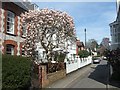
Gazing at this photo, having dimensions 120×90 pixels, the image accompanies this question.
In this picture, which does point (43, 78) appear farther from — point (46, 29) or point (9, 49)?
point (46, 29)

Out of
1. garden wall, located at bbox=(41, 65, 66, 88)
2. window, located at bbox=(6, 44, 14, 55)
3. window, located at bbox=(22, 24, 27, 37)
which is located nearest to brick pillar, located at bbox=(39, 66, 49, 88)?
garden wall, located at bbox=(41, 65, 66, 88)

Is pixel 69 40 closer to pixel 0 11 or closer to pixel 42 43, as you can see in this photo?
pixel 42 43

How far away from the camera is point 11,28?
2386 cm

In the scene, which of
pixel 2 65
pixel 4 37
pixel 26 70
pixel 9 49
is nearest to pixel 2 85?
pixel 2 65

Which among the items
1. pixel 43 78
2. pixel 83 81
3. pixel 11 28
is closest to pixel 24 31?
pixel 11 28

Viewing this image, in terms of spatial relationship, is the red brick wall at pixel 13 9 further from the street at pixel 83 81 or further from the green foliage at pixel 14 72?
the green foliage at pixel 14 72

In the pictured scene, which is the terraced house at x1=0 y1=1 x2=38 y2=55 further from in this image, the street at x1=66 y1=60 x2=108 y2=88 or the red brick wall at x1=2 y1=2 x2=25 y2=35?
the street at x1=66 y1=60 x2=108 y2=88

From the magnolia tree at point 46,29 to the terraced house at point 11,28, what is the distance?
27.7 inches

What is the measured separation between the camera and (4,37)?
21922 millimetres

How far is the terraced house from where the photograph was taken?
859 inches

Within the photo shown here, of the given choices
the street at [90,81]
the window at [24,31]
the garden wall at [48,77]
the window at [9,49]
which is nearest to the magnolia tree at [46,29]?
the window at [24,31]

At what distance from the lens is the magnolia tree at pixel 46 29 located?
2397 centimetres

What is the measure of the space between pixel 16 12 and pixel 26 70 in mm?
11533

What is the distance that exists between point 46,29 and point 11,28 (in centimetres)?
306
